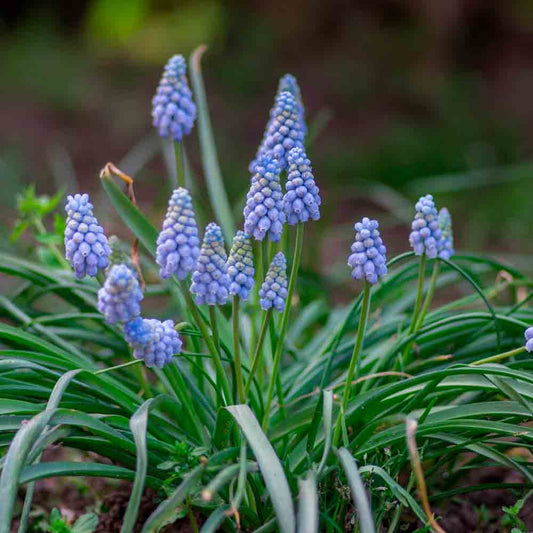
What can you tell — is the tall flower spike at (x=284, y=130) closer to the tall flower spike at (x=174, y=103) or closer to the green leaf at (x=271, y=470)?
the tall flower spike at (x=174, y=103)

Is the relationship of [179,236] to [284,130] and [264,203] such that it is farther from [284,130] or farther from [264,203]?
[284,130]

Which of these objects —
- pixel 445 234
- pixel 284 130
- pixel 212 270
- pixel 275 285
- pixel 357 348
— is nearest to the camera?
pixel 212 270

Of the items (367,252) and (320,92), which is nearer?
(367,252)

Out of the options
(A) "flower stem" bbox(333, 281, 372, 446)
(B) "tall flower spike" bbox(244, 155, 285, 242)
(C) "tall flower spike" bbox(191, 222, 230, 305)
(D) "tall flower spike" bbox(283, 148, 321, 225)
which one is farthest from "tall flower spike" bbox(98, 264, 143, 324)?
(A) "flower stem" bbox(333, 281, 372, 446)

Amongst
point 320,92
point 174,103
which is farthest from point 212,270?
point 320,92

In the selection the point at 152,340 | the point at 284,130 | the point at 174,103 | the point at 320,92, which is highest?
the point at 320,92

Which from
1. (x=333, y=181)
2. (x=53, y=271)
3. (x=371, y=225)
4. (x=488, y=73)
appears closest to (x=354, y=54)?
(x=488, y=73)

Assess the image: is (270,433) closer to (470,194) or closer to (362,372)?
(362,372)
